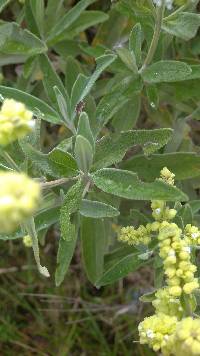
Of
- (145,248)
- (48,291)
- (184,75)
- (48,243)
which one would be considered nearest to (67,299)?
(48,291)

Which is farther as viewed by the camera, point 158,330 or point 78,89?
point 78,89

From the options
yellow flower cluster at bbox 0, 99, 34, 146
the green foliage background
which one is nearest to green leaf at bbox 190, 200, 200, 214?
the green foliage background

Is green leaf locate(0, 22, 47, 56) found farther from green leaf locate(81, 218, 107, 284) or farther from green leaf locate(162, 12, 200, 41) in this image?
A: green leaf locate(81, 218, 107, 284)

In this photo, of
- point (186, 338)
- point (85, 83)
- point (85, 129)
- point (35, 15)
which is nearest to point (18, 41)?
point (35, 15)

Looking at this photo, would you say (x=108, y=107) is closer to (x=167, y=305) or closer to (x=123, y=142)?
(x=123, y=142)

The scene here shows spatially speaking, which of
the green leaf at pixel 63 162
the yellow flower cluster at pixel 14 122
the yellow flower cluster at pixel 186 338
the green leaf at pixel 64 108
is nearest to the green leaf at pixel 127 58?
the green leaf at pixel 64 108

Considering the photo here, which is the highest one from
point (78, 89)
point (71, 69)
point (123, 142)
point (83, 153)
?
point (71, 69)

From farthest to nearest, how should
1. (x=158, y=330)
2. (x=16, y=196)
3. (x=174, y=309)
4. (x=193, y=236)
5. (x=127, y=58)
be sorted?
(x=127, y=58)
(x=193, y=236)
(x=174, y=309)
(x=158, y=330)
(x=16, y=196)

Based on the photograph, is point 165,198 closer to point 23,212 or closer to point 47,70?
point 23,212
